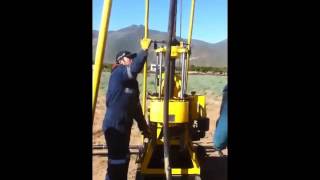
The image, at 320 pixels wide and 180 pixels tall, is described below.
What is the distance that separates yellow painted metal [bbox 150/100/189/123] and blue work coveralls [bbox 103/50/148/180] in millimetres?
132

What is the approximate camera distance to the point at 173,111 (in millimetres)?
2102

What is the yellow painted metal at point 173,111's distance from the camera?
2.10m

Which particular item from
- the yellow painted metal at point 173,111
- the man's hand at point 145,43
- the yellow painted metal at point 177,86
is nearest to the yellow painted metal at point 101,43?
the man's hand at point 145,43

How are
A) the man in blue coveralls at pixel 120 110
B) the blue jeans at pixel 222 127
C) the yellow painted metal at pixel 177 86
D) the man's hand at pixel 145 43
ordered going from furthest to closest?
the yellow painted metal at pixel 177 86 < the man in blue coveralls at pixel 120 110 < the man's hand at pixel 145 43 < the blue jeans at pixel 222 127

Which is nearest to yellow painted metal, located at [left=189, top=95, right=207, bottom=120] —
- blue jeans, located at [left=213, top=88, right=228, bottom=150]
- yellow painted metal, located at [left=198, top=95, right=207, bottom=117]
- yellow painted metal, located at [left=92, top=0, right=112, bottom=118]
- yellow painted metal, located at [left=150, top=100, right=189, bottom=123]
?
yellow painted metal, located at [left=198, top=95, right=207, bottom=117]

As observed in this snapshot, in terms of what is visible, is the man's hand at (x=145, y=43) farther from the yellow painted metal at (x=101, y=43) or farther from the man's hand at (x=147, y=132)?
the yellow painted metal at (x=101, y=43)

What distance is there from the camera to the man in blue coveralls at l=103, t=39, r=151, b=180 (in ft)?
7.04

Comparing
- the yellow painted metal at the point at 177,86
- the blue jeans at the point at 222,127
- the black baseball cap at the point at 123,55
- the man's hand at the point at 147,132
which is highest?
the black baseball cap at the point at 123,55

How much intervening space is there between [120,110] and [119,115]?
3 cm

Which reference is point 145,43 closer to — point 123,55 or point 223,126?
point 123,55
